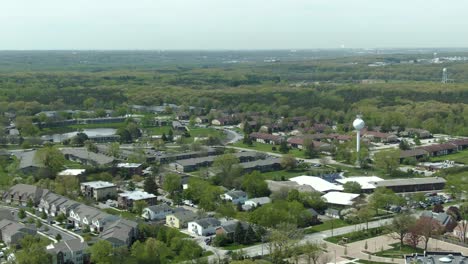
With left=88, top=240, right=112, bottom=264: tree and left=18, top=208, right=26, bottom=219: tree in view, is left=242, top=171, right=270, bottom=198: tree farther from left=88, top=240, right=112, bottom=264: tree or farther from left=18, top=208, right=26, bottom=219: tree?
left=18, top=208, right=26, bottom=219: tree

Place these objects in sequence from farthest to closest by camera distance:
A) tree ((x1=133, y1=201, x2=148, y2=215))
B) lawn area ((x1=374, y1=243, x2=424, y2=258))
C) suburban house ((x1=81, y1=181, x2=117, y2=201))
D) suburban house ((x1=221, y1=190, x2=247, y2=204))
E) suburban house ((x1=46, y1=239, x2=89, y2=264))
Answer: suburban house ((x1=81, y1=181, x2=117, y2=201)), suburban house ((x1=221, y1=190, x2=247, y2=204)), tree ((x1=133, y1=201, x2=148, y2=215)), lawn area ((x1=374, y1=243, x2=424, y2=258)), suburban house ((x1=46, y1=239, x2=89, y2=264))

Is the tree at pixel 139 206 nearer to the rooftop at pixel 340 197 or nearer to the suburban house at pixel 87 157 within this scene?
the rooftop at pixel 340 197

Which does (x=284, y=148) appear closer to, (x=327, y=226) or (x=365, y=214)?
(x=327, y=226)

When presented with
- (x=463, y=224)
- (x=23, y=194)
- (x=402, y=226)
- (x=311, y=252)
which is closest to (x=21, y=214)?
(x=23, y=194)

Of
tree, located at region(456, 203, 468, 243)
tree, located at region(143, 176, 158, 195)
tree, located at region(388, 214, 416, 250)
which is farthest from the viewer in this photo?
tree, located at region(143, 176, 158, 195)

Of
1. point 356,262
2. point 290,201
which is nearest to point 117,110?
point 290,201

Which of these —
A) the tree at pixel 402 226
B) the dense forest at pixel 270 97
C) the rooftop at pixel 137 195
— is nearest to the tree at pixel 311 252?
the tree at pixel 402 226

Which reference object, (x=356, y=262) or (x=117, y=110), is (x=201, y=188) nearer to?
(x=356, y=262)

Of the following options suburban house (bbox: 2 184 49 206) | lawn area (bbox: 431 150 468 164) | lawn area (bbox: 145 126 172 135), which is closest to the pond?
lawn area (bbox: 145 126 172 135)
